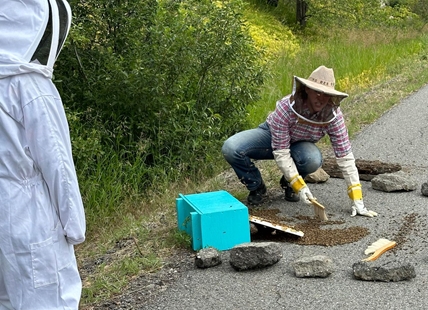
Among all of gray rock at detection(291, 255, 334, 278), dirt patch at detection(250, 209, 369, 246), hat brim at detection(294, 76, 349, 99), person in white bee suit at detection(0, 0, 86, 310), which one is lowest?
dirt patch at detection(250, 209, 369, 246)

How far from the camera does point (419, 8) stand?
83.9 ft

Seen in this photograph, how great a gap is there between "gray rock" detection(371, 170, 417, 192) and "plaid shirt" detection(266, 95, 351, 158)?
90 centimetres

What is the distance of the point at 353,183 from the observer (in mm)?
5664

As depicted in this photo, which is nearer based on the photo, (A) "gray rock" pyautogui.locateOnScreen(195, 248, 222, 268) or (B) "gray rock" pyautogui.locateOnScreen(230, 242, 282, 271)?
(B) "gray rock" pyautogui.locateOnScreen(230, 242, 282, 271)

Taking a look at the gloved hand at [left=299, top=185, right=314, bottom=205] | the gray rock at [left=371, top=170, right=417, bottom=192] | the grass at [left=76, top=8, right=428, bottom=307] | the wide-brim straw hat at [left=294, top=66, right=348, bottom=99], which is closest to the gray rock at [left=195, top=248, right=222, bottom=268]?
the grass at [left=76, top=8, right=428, bottom=307]

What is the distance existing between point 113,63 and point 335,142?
293cm

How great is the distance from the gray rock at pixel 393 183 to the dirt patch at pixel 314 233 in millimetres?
995

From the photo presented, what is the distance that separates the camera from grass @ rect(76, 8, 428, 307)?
4950mm

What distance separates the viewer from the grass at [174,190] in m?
4.95

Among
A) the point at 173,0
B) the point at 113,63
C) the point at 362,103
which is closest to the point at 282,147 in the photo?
the point at 113,63

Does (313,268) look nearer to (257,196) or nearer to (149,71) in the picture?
(257,196)

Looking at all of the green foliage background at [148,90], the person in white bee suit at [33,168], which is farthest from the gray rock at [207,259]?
the green foliage background at [148,90]

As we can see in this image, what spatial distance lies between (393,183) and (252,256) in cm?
229

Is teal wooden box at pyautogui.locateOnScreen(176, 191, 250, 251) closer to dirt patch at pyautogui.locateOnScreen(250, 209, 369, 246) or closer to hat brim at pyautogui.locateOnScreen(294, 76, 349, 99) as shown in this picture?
dirt patch at pyautogui.locateOnScreen(250, 209, 369, 246)
